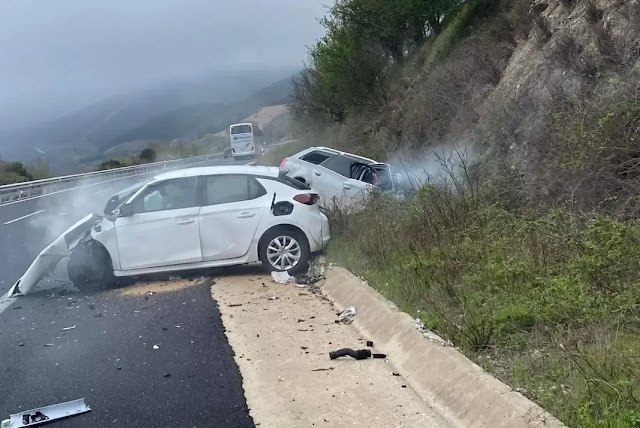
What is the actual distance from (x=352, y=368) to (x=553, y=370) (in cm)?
194

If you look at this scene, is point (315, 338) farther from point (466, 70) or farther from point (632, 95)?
point (466, 70)

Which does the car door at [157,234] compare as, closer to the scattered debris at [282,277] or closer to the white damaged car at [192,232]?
the white damaged car at [192,232]

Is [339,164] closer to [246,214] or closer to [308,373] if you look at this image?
[246,214]

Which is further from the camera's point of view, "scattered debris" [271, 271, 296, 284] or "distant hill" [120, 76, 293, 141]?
"distant hill" [120, 76, 293, 141]

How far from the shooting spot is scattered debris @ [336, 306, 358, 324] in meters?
7.97

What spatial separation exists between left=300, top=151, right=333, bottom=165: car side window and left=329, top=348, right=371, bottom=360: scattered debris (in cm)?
1087

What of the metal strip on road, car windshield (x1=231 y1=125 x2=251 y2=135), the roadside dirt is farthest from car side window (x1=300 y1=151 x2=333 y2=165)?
car windshield (x1=231 y1=125 x2=251 y2=135)

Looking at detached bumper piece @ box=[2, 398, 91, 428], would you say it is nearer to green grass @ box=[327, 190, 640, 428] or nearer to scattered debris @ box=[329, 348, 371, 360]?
scattered debris @ box=[329, 348, 371, 360]

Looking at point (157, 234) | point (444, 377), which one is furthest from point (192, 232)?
point (444, 377)

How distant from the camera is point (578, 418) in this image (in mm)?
4285

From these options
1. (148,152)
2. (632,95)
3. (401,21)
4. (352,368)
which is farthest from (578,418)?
(148,152)

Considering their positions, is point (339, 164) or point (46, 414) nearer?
point (46, 414)

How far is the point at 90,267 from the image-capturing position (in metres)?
10.4

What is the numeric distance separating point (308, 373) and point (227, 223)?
4.64m
